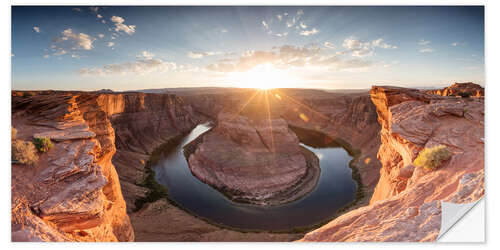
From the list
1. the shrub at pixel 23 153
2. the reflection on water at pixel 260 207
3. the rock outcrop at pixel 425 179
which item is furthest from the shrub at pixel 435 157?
the reflection on water at pixel 260 207

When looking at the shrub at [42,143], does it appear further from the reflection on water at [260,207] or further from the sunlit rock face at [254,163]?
the sunlit rock face at [254,163]

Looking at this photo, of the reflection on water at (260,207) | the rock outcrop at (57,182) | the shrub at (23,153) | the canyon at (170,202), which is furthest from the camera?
the reflection on water at (260,207)

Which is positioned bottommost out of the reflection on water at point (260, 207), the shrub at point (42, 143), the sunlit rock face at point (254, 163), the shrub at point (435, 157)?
the reflection on water at point (260, 207)

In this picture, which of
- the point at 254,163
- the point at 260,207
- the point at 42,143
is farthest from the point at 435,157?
the point at 254,163

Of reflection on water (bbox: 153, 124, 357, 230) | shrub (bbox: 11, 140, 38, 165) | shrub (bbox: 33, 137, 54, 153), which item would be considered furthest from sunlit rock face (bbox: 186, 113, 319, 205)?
shrub (bbox: 11, 140, 38, 165)

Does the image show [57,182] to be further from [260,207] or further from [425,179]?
[260,207]

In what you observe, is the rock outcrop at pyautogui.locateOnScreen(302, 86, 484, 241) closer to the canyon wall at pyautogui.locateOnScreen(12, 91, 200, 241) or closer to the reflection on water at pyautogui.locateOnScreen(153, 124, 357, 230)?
the canyon wall at pyautogui.locateOnScreen(12, 91, 200, 241)
